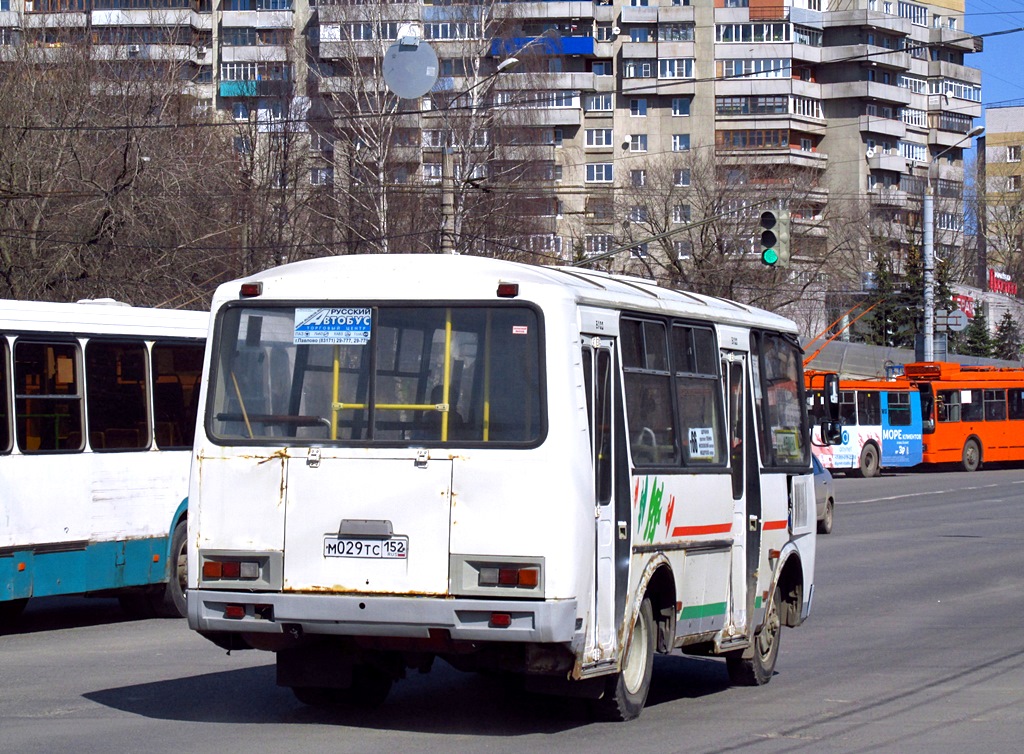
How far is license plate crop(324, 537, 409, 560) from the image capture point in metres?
7.95

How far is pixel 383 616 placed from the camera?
7.86 m

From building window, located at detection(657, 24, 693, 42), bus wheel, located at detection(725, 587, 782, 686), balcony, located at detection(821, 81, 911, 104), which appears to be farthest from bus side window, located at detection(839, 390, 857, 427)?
balcony, located at detection(821, 81, 911, 104)

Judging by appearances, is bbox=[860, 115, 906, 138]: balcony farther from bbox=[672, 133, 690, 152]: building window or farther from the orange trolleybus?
the orange trolleybus

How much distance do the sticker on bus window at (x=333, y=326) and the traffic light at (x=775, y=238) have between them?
20.1 meters

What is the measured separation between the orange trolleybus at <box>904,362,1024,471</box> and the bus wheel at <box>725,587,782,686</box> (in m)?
36.6

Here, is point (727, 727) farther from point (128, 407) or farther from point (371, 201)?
point (371, 201)

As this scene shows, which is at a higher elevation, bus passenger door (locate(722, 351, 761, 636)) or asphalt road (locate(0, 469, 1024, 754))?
→ bus passenger door (locate(722, 351, 761, 636))

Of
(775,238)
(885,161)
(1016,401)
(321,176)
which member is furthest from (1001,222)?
(775,238)

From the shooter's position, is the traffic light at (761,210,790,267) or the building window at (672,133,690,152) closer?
the traffic light at (761,210,790,267)

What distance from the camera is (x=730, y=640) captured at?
10.0 metres

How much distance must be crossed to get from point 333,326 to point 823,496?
1705 centimetres

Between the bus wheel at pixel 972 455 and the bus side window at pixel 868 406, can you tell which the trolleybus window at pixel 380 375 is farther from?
the bus wheel at pixel 972 455

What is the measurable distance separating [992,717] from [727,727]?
5.45 ft

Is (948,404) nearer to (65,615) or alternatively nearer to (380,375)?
(65,615)
